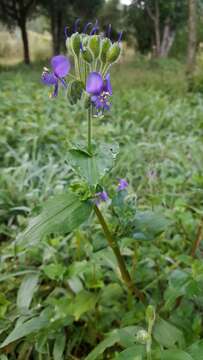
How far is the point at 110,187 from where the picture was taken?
6.75 feet

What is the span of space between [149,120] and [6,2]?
9.73 m

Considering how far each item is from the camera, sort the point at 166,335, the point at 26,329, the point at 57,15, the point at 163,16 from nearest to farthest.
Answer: the point at 166,335 < the point at 26,329 < the point at 57,15 < the point at 163,16

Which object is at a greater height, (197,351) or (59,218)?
(59,218)

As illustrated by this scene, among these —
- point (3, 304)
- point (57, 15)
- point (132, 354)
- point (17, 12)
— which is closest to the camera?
point (132, 354)

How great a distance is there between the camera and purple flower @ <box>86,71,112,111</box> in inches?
30.5

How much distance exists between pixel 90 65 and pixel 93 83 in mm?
65

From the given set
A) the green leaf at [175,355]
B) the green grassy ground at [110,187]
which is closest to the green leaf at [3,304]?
the green grassy ground at [110,187]

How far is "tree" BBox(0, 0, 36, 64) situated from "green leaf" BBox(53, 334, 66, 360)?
38.8 feet

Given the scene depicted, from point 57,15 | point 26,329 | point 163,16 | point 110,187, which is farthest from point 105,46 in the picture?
point 163,16

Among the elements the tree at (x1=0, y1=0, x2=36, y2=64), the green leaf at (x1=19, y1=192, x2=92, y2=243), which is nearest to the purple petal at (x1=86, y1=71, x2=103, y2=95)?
the green leaf at (x1=19, y1=192, x2=92, y2=243)

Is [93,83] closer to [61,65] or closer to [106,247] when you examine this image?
[61,65]

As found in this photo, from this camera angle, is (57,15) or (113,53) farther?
(57,15)

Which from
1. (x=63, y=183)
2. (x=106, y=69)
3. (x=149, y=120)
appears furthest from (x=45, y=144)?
(x=106, y=69)

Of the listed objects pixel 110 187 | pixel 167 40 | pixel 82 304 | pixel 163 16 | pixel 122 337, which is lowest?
pixel 167 40
